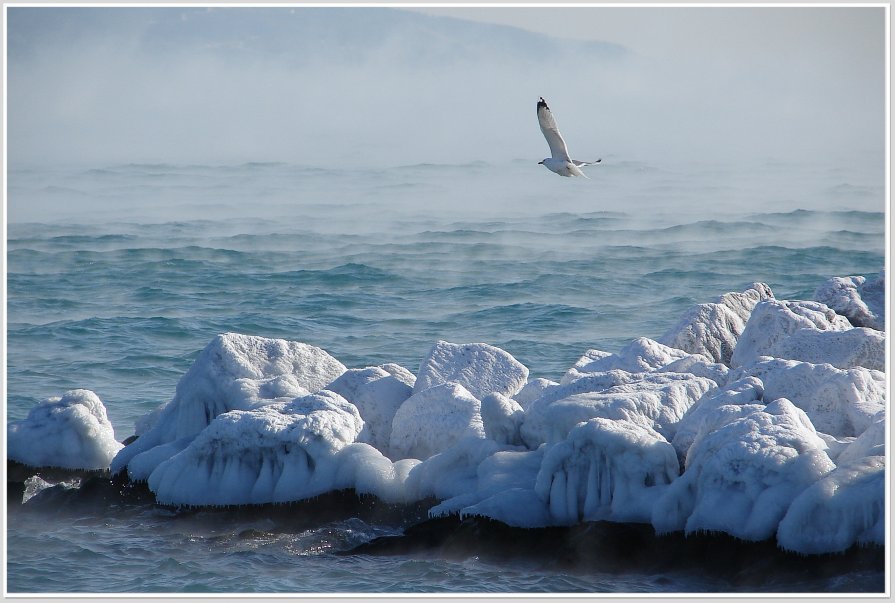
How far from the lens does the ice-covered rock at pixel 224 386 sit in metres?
9.33

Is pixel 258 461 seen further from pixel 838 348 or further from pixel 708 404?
pixel 838 348

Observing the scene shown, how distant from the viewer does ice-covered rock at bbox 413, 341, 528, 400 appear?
959 cm

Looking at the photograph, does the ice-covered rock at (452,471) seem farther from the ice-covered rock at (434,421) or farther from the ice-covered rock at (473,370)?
the ice-covered rock at (473,370)

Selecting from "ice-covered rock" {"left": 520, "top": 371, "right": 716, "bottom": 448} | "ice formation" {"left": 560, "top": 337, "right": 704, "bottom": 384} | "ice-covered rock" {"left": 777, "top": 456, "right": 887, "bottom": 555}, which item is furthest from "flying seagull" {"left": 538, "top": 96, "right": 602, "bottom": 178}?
"ice-covered rock" {"left": 777, "top": 456, "right": 887, "bottom": 555}

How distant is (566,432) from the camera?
8.10 metres

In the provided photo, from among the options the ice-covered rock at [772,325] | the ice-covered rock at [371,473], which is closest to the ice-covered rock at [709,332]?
the ice-covered rock at [772,325]

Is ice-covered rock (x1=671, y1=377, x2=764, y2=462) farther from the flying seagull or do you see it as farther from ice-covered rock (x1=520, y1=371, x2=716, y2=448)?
the flying seagull

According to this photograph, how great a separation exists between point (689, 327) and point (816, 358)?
5.17 feet

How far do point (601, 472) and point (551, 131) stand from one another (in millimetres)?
3314

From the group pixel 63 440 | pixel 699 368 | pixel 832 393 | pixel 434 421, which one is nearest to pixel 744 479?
pixel 832 393

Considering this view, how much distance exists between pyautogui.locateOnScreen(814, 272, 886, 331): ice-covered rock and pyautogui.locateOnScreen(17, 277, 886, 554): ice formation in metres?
0.03

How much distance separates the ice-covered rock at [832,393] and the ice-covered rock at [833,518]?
1.42m

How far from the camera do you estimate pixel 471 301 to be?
1806 cm

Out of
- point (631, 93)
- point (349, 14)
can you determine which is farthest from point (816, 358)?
point (631, 93)
